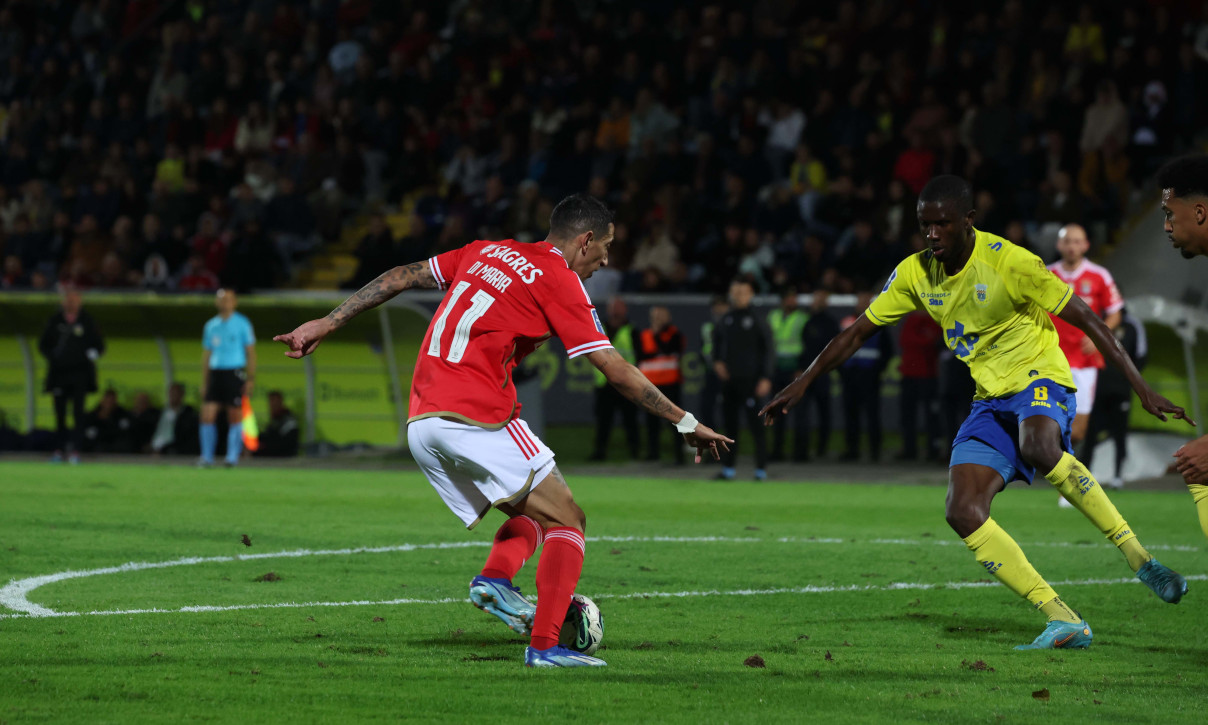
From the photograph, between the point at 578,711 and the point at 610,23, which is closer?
the point at 578,711

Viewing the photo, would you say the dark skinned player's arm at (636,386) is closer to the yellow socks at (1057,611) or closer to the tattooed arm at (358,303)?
the tattooed arm at (358,303)

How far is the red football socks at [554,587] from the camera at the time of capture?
5531 mm

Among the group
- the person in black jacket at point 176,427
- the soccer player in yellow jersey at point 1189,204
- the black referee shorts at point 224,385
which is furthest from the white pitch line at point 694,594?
the person in black jacket at point 176,427

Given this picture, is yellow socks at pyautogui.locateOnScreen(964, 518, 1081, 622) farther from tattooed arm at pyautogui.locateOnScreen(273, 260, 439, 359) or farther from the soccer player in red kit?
the soccer player in red kit

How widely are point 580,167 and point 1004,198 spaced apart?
6729 mm

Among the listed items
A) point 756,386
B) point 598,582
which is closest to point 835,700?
point 598,582

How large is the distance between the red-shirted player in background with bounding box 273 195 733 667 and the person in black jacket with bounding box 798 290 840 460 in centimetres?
1147

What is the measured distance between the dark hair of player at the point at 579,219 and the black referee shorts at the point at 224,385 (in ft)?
40.1

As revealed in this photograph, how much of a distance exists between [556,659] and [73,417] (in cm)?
1457

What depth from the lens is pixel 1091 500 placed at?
6.66 metres

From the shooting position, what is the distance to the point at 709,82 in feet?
72.4

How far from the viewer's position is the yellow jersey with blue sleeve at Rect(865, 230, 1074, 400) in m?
6.46

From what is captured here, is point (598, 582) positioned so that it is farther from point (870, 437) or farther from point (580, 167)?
point (580, 167)

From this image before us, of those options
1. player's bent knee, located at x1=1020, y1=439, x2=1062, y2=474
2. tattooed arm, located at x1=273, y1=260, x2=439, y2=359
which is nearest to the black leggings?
tattooed arm, located at x1=273, y1=260, x2=439, y2=359
